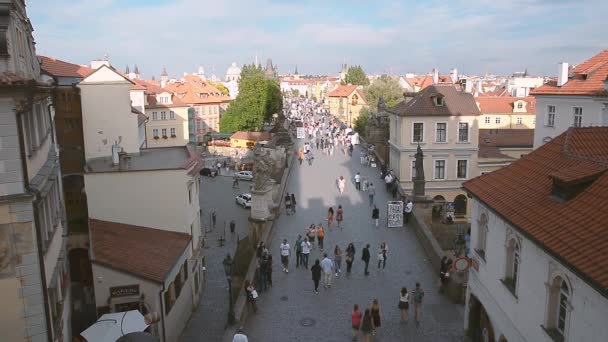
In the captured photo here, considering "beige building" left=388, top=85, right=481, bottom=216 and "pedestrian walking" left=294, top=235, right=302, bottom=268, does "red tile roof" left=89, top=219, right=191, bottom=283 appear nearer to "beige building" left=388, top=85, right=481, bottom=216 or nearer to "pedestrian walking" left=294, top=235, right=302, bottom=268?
"pedestrian walking" left=294, top=235, right=302, bottom=268

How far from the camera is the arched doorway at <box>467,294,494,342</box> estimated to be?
47.3ft

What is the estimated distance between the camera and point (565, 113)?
3186 centimetres

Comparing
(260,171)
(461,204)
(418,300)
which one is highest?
(260,171)

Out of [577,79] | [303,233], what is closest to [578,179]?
[303,233]

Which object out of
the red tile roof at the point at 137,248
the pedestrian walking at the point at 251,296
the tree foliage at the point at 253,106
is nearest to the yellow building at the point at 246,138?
the tree foliage at the point at 253,106

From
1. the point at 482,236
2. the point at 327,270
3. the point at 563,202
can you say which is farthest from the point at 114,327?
the point at 563,202

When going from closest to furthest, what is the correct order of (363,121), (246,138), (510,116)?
(510,116) → (246,138) → (363,121)

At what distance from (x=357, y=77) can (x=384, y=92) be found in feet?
184

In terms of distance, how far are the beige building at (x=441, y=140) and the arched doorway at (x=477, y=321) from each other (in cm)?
2222

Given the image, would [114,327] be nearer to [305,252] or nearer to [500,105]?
[305,252]

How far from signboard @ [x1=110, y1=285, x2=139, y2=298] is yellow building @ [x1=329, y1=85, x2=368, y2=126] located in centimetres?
6943

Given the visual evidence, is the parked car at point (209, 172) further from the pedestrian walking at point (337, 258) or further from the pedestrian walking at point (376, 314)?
the pedestrian walking at point (376, 314)

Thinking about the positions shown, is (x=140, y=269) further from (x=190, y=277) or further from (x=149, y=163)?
(x=149, y=163)

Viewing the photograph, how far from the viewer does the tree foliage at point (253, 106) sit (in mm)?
72000
